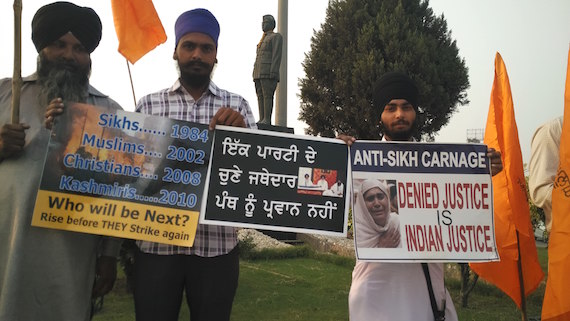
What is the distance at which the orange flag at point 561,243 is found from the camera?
9.15ft

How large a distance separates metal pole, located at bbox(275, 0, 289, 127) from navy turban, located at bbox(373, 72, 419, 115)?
969 cm

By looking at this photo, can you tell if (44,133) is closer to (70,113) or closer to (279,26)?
(70,113)

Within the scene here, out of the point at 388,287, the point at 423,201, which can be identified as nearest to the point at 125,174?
the point at 388,287

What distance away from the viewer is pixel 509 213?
11.6 ft

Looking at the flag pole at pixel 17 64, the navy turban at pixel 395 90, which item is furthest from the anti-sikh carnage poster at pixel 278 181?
the flag pole at pixel 17 64

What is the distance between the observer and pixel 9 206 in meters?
2.30

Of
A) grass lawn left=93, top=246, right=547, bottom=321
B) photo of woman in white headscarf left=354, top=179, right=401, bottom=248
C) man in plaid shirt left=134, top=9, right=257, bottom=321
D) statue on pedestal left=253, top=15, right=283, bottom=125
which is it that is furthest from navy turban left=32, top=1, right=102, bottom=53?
statue on pedestal left=253, top=15, right=283, bottom=125

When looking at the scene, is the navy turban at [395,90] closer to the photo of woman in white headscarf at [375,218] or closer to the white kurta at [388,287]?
the photo of woman in white headscarf at [375,218]

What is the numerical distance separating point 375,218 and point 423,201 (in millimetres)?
306

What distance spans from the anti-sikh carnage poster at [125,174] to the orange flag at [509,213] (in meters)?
2.26

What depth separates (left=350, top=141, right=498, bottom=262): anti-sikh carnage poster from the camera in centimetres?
270

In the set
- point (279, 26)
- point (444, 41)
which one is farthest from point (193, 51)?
point (444, 41)

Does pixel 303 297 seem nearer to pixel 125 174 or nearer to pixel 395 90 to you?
pixel 395 90

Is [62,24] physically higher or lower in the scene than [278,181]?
higher
